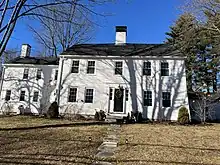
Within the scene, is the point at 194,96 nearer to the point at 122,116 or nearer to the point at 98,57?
the point at 122,116

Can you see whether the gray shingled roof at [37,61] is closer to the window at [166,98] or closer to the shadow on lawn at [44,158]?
the window at [166,98]

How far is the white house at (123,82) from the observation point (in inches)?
567

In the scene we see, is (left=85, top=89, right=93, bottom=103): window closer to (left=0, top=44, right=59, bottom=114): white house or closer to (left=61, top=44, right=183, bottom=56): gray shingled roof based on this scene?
(left=61, top=44, right=183, bottom=56): gray shingled roof

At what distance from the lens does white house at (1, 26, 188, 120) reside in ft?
47.3

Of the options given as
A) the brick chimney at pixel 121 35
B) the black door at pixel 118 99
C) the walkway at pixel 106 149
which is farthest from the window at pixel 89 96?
the walkway at pixel 106 149

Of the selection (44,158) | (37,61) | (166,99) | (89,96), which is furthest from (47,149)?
(37,61)

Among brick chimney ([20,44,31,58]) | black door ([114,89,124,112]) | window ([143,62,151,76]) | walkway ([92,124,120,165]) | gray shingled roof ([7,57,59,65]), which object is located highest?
brick chimney ([20,44,31,58])

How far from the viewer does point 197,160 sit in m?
5.26

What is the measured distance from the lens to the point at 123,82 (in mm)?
15000

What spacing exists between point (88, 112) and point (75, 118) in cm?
116

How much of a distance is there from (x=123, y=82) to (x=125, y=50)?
318cm

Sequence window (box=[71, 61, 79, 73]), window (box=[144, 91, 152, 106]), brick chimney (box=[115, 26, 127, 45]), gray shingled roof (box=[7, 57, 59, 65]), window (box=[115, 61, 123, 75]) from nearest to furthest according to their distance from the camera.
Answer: window (box=[144, 91, 152, 106]) < window (box=[115, 61, 123, 75]) < window (box=[71, 61, 79, 73]) < brick chimney (box=[115, 26, 127, 45]) < gray shingled roof (box=[7, 57, 59, 65])

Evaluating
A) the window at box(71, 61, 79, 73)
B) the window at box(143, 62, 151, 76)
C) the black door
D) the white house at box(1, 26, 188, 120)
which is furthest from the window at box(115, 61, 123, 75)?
the window at box(71, 61, 79, 73)

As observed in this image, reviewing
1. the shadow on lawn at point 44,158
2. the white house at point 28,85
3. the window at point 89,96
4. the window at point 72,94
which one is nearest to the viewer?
the shadow on lawn at point 44,158
